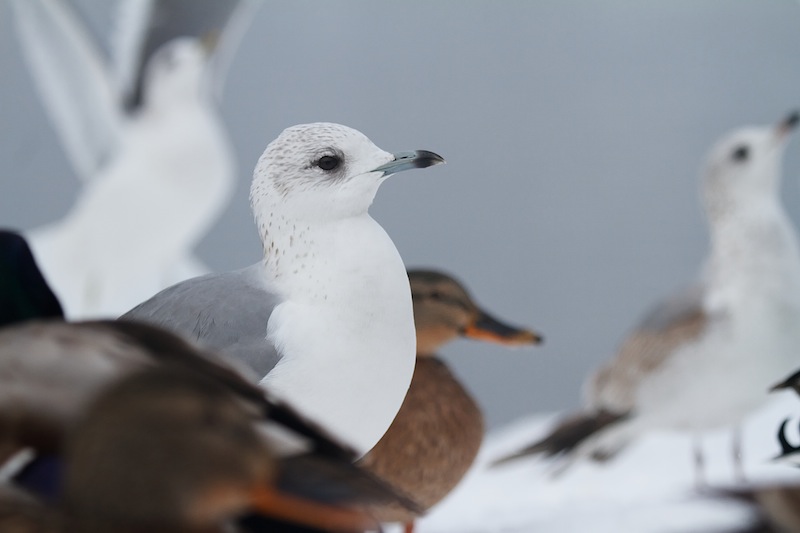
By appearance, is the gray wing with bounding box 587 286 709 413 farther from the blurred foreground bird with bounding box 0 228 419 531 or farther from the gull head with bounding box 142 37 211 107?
the blurred foreground bird with bounding box 0 228 419 531

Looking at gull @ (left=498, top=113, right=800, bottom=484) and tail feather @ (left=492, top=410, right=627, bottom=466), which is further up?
gull @ (left=498, top=113, right=800, bottom=484)

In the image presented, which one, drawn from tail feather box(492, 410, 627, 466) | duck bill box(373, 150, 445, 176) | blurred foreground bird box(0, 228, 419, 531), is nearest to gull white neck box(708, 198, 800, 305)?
tail feather box(492, 410, 627, 466)

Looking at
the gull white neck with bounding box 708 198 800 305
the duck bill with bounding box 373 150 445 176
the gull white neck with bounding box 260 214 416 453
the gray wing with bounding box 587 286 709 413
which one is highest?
the duck bill with bounding box 373 150 445 176

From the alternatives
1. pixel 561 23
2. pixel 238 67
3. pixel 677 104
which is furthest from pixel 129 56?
pixel 677 104

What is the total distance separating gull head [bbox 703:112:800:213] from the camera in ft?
4.22

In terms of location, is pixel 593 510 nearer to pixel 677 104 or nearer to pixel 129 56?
pixel 677 104

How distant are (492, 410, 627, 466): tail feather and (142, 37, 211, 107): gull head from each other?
762 mm

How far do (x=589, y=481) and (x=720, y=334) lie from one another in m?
0.31

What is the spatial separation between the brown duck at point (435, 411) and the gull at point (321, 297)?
0.41 ft

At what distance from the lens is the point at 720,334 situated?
124cm

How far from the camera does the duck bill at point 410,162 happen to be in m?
0.42

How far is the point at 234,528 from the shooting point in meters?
0.20

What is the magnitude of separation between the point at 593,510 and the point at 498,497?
245 mm

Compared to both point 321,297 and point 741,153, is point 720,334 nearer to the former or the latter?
point 741,153
